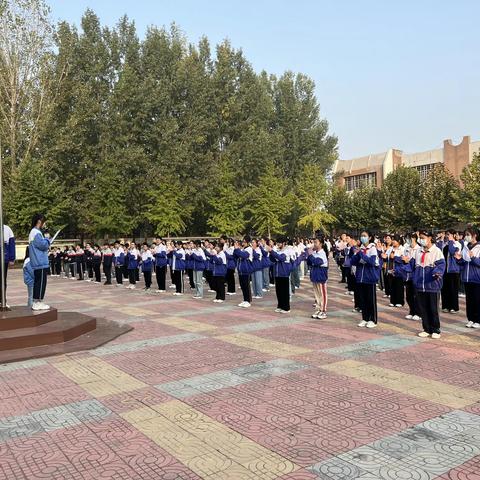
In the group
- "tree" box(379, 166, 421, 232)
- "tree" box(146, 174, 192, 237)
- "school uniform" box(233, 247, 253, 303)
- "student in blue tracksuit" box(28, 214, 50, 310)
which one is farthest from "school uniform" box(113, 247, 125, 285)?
"tree" box(379, 166, 421, 232)

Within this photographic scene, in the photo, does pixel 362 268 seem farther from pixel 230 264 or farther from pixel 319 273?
pixel 230 264

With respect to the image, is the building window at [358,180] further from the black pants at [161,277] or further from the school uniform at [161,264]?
the black pants at [161,277]

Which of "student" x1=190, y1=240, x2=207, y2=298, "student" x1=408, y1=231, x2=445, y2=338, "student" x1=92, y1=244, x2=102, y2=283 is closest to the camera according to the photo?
"student" x1=408, y1=231, x2=445, y2=338

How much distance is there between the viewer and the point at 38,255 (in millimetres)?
9312

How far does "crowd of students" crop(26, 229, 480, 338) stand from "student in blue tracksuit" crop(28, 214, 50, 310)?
528 cm

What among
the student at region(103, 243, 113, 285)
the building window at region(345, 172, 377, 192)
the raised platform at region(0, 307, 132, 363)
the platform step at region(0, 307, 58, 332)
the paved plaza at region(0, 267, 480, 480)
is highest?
the building window at region(345, 172, 377, 192)

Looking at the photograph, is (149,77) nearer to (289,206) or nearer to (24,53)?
(24,53)

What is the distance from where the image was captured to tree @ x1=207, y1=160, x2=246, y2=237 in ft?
124

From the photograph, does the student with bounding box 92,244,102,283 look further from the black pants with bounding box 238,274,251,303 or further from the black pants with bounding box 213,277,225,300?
the black pants with bounding box 238,274,251,303

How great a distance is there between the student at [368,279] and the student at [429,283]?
914mm

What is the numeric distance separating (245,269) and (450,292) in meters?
5.26

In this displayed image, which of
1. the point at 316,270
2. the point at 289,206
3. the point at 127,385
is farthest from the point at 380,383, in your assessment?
the point at 289,206

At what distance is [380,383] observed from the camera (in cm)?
596

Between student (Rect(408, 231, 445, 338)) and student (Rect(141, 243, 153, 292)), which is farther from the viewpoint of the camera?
student (Rect(141, 243, 153, 292))
